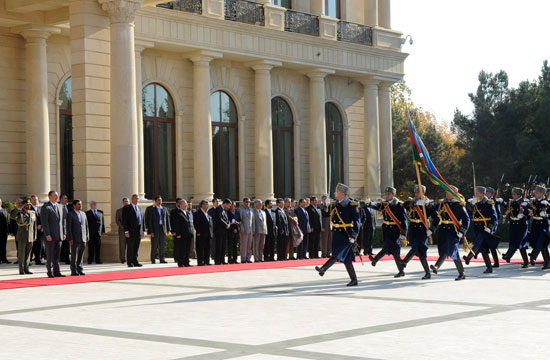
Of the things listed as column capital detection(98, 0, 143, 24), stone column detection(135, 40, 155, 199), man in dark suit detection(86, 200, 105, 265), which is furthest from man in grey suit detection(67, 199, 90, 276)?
stone column detection(135, 40, 155, 199)

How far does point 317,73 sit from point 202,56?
6.13 m

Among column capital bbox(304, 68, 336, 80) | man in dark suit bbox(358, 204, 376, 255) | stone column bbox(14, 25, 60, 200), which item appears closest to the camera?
stone column bbox(14, 25, 60, 200)

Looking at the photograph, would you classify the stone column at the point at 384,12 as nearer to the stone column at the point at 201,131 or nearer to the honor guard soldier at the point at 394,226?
the stone column at the point at 201,131

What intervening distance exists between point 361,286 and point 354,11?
23345 mm

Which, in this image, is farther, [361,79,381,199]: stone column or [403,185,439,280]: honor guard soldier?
[361,79,381,199]: stone column

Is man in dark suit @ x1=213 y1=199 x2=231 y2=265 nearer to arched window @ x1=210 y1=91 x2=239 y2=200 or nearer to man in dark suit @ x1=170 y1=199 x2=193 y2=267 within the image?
man in dark suit @ x1=170 y1=199 x2=193 y2=267

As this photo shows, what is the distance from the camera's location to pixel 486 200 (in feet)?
63.7

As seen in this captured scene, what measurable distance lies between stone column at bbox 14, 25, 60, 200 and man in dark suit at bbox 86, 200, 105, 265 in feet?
14.4

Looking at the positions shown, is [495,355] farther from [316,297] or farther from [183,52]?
[183,52]

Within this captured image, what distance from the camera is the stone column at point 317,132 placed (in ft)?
115

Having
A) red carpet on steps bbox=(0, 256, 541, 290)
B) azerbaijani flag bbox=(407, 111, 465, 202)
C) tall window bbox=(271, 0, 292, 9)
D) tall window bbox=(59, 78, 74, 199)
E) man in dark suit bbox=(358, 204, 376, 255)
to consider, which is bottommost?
red carpet on steps bbox=(0, 256, 541, 290)

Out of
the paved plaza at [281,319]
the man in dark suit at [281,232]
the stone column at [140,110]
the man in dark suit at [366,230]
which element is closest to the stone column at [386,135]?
the man in dark suit at [366,230]

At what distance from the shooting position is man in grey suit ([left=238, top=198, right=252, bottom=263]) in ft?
75.0

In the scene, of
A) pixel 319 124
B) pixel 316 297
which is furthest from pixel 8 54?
pixel 316 297
